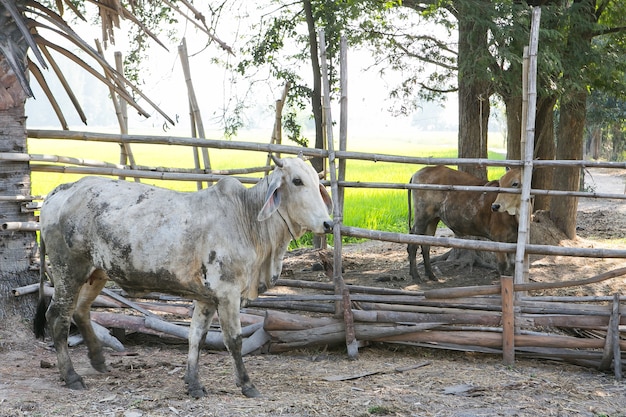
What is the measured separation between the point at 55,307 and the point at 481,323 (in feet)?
9.53

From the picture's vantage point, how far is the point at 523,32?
775 centimetres

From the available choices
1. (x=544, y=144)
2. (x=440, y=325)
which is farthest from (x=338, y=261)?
(x=544, y=144)

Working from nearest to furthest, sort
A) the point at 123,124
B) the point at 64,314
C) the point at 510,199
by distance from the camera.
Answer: the point at 64,314 → the point at 123,124 → the point at 510,199

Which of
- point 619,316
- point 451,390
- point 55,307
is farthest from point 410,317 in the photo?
point 55,307

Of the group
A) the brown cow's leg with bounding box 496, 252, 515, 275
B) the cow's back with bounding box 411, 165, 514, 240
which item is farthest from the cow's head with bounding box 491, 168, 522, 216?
the brown cow's leg with bounding box 496, 252, 515, 275

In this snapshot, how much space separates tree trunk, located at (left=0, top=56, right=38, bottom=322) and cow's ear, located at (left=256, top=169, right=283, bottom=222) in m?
2.07

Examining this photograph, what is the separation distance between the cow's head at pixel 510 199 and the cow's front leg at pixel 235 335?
12.8ft

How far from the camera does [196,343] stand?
459 centimetres

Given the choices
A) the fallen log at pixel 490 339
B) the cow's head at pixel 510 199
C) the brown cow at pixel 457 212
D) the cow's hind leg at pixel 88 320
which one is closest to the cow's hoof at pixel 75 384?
the cow's hind leg at pixel 88 320

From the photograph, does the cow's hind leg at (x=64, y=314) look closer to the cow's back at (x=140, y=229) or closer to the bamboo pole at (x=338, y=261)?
the cow's back at (x=140, y=229)

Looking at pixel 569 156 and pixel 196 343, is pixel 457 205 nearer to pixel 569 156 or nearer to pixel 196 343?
pixel 569 156

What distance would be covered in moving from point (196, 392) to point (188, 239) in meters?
0.90

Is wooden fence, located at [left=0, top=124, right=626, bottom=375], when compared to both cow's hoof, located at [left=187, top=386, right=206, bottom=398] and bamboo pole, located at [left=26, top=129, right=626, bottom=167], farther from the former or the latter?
cow's hoof, located at [left=187, top=386, right=206, bottom=398]

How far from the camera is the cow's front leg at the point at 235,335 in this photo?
448 cm
